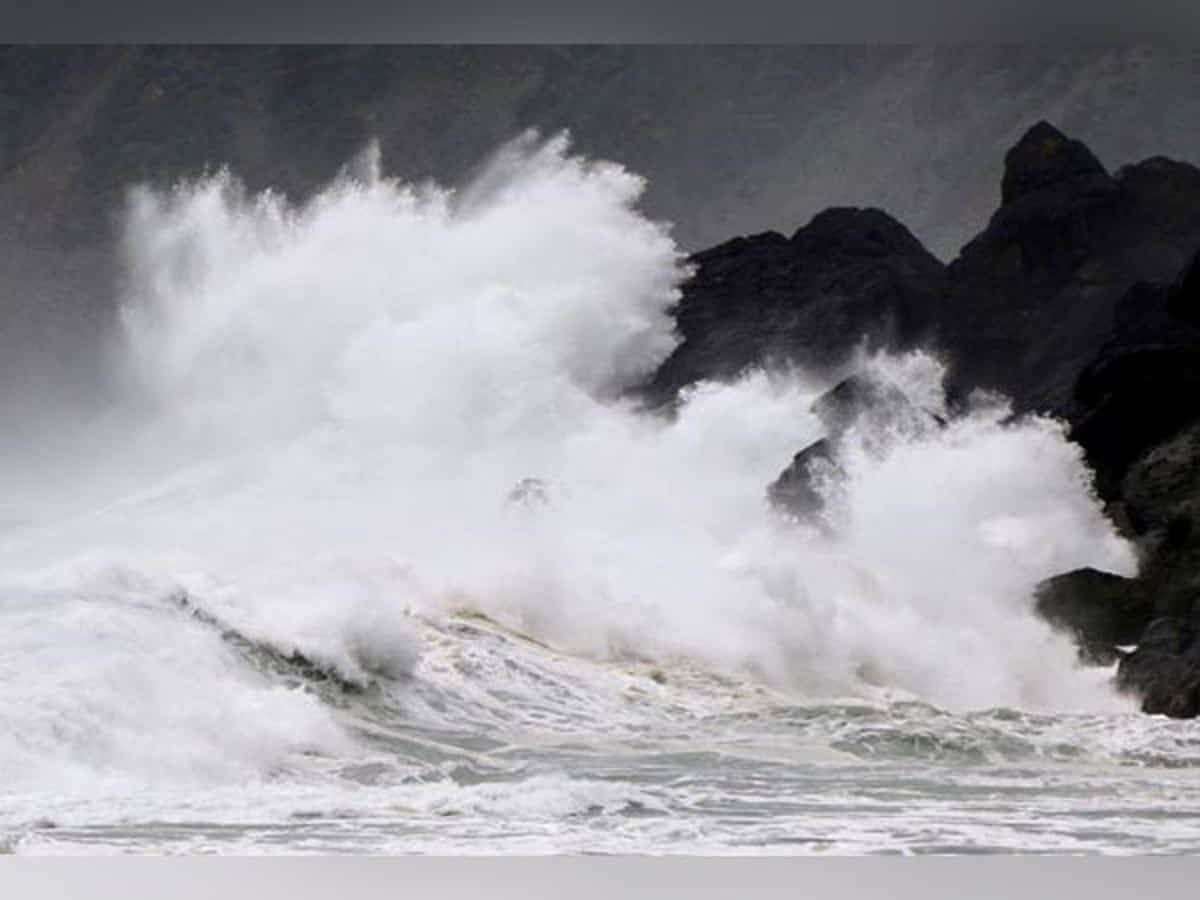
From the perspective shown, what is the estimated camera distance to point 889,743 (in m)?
6.64

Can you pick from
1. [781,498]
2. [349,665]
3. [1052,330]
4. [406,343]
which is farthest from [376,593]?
[1052,330]

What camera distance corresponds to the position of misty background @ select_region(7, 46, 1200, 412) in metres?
7.04

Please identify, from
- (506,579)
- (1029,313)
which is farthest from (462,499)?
(1029,313)

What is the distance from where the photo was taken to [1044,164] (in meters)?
7.05

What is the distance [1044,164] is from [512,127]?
5.16 feet

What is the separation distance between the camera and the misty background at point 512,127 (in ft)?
23.1

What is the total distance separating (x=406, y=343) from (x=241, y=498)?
2.16 feet

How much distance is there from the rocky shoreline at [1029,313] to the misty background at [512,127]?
83 mm

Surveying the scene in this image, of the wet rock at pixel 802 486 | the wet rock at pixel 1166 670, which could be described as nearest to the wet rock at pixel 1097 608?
the wet rock at pixel 1166 670

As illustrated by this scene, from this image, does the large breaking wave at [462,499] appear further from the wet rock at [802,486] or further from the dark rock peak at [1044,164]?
the dark rock peak at [1044,164]

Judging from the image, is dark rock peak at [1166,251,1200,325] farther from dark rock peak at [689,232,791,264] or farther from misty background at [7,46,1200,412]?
dark rock peak at [689,232,791,264]

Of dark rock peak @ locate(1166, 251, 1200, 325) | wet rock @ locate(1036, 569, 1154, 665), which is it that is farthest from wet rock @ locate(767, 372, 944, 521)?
dark rock peak @ locate(1166, 251, 1200, 325)

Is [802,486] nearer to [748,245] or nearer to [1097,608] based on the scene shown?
[748,245]

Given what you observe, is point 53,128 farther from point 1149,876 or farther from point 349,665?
point 1149,876
